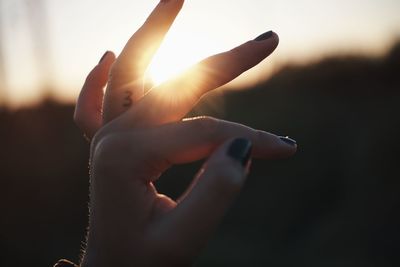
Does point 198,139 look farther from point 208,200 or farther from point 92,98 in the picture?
point 92,98

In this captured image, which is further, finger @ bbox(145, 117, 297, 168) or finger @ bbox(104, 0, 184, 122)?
finger @ bbox(104, 0, 184, 122)

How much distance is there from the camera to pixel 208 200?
4.15 feet

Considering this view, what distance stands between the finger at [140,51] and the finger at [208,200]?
63cm

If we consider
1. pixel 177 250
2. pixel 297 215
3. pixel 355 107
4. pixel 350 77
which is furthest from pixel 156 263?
pixel 350 77

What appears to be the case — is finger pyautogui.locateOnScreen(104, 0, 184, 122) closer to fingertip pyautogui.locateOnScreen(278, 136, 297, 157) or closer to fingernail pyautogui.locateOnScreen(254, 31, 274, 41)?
fingernail pyautogui.locateOnScreen(254, 31, 274, 41)

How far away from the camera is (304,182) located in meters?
9.56

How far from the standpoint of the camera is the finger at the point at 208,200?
49.2 inches

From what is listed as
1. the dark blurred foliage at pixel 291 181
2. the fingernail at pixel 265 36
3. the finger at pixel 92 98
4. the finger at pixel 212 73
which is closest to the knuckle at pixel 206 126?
the finger at pixel 212 73

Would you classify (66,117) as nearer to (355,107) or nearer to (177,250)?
(355,107)

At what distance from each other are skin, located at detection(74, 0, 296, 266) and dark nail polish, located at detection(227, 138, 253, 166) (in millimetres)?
15

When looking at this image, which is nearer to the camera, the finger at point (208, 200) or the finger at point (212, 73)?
the finger at point (208, 200)

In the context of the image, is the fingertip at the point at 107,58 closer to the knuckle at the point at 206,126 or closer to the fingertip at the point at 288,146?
the knuckle at the point at 206,126

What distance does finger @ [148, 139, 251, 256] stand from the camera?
1.25m

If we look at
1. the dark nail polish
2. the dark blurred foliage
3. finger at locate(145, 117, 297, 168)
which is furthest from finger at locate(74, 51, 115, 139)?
the dark blurred foliage
